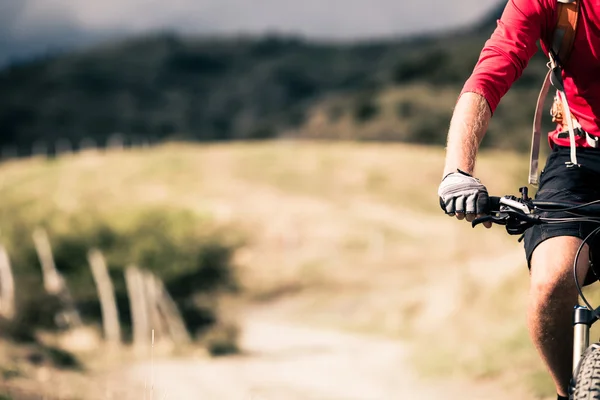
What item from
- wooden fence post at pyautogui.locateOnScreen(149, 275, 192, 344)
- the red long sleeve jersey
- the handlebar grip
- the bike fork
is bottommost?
the bike fork

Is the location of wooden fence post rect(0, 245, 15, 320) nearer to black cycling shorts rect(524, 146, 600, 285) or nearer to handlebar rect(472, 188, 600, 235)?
black cycling shorts rect(524, 146, 600, 285)

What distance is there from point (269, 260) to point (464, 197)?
42.7 metres

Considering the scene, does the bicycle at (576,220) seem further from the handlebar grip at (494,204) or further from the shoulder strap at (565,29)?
the shoulder strap at (565,29)

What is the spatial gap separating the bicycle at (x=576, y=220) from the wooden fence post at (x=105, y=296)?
883 inches

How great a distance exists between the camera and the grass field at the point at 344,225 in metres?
20.9

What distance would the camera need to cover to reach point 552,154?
3885 mm

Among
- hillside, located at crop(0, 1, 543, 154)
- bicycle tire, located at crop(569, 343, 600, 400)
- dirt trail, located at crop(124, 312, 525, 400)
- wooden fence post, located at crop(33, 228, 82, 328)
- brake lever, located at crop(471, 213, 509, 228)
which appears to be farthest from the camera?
hillside, located at crop(0, 1, 543, 154)

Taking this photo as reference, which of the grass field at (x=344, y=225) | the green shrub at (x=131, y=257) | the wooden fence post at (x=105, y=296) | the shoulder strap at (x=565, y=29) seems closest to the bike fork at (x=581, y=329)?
the shoulder strap at (x=565, y=29)

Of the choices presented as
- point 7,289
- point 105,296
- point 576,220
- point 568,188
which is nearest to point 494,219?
point 576,220

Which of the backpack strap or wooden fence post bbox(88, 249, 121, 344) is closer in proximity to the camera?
the backpack strap

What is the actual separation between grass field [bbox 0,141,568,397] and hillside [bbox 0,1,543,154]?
775 inches

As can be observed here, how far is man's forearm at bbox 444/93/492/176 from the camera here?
3.41m

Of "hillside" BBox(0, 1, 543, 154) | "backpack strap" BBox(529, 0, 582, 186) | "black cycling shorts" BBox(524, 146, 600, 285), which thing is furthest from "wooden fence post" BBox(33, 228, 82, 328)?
"hillside" BBox(0, 1, 543, 154)

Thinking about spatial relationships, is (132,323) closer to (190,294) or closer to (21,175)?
(190,294)
